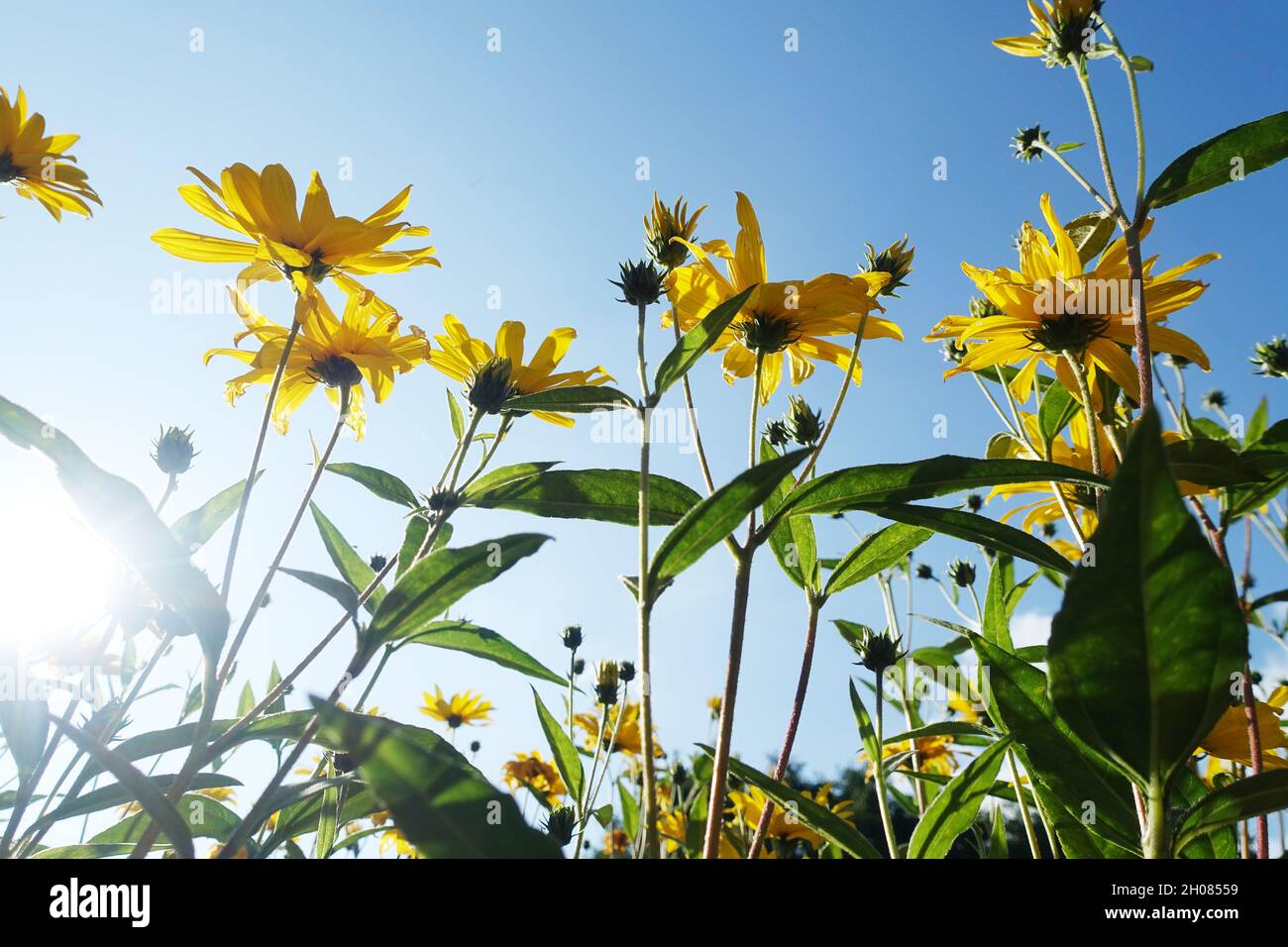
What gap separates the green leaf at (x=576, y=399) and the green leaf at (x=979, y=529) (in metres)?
0.32

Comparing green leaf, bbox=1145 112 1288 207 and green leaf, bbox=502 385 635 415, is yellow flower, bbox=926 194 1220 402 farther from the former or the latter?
green leaf, bbox=502 385 635 415

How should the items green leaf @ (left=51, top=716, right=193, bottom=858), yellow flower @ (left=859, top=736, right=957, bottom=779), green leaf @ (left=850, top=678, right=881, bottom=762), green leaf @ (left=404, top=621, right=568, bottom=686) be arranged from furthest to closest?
yellow flower @ (left=859, top=736, right=957, bottom=779)
green leaf @ (left=850, top=678, right=881, bottom=762)
green leaf @ (left=404, top=621, right=568, bottom=686)
green leaf @ (left=51, top=716, right=193, bottom=858)

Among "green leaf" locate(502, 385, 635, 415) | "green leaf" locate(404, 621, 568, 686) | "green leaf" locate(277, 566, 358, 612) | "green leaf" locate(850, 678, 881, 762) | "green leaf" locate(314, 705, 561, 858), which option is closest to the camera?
"green leaf" locate(314, 705, 561, 858)

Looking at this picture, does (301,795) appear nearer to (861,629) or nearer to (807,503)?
(807,503)

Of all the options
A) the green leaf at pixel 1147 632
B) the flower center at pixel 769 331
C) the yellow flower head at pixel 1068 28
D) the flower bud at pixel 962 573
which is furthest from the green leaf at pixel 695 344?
the flower bud at pixel 962 573

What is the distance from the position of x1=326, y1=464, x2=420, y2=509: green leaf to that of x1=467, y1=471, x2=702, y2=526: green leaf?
0.23 metres

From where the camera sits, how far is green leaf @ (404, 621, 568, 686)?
103 centimetres

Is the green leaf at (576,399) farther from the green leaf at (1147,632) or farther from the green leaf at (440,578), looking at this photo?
the green leaf at (1147,632)

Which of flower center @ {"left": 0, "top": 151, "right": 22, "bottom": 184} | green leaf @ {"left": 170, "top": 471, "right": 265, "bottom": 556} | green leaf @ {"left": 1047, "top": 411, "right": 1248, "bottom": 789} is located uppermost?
flower center @ {"left": 0, "top": 151, "right": 22, "bottom": 184}

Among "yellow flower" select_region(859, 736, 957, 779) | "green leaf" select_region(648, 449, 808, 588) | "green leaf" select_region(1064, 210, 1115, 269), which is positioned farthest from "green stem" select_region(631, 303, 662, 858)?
"yellow flower" select_region(859, 736, 957, 779)
